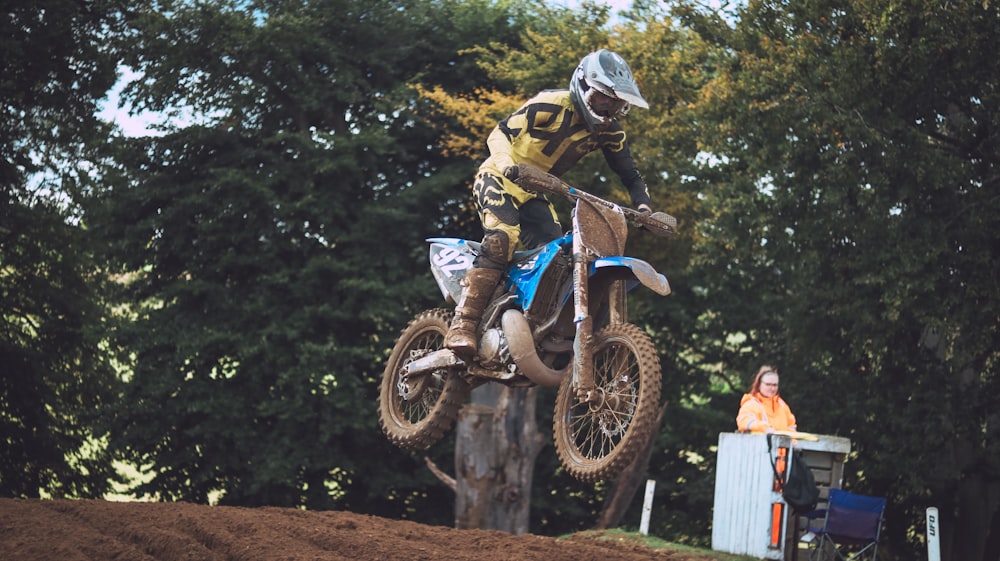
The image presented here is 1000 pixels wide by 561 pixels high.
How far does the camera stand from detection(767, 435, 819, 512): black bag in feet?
38.7

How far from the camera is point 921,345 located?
1919 cm

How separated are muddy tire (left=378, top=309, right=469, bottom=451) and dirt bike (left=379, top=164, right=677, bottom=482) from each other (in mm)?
16

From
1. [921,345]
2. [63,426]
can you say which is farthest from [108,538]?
[63,426]

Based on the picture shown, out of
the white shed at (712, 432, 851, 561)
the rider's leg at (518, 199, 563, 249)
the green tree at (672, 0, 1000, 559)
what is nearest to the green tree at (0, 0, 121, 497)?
the green tree at (672, 0, 1000, 559)

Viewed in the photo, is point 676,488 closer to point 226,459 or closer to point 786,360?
point 786,360

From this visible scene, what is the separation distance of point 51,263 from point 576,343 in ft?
66.2

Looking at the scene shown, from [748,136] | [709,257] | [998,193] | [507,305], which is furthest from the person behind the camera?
[709,257]

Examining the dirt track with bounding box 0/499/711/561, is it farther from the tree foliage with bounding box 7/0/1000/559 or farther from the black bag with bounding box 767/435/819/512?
the tree foliage with bounding box 7/0/1000/559

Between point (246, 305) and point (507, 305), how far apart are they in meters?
15.2

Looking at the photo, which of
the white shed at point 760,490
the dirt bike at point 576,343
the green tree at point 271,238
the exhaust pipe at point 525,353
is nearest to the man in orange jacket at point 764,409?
the white shed at point 760,490

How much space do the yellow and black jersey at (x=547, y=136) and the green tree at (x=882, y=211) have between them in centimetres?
903

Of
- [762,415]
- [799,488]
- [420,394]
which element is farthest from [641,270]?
[762,415]

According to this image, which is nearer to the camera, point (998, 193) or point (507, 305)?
point (507, 305)

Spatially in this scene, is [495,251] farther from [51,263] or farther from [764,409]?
[51,263]
